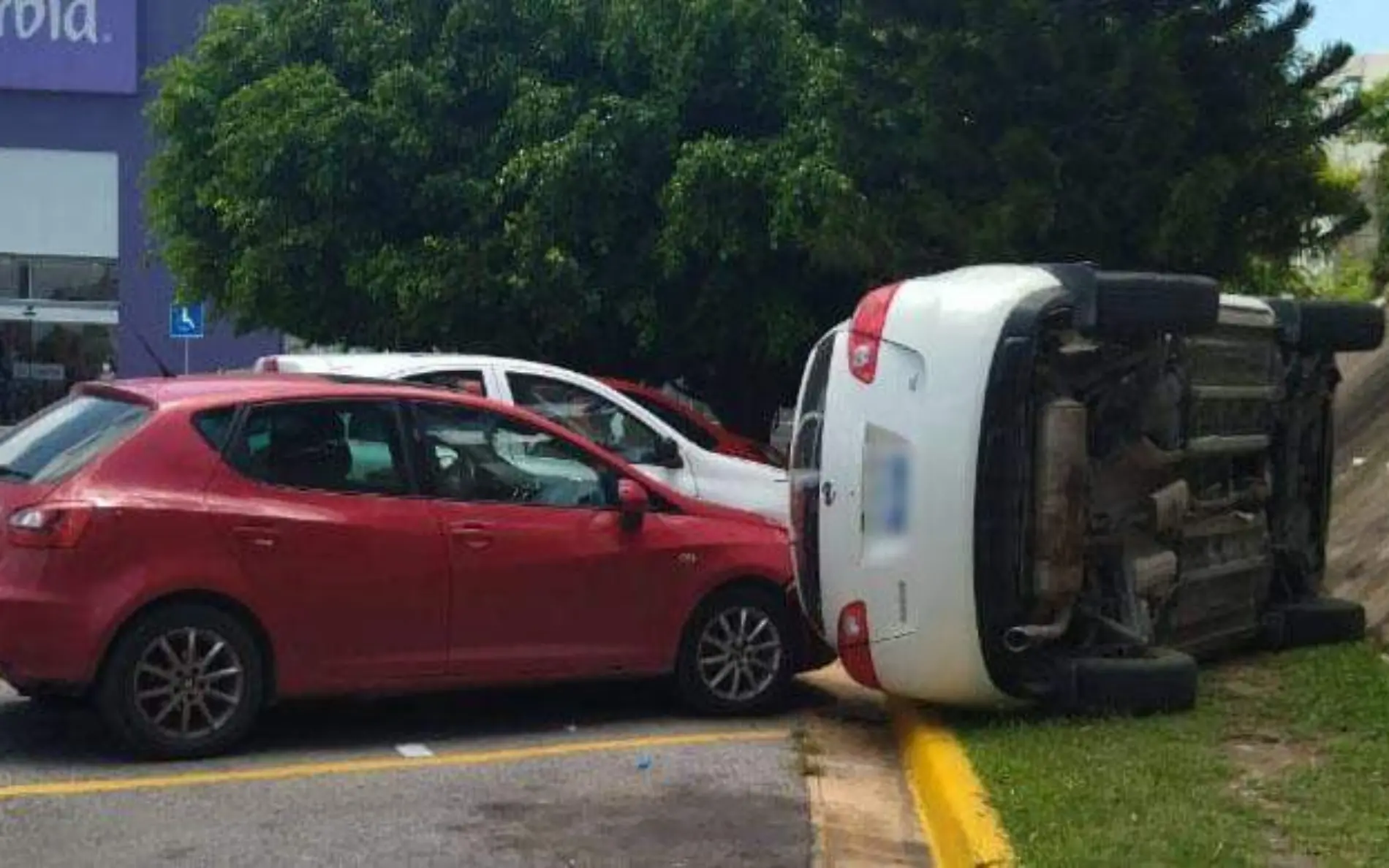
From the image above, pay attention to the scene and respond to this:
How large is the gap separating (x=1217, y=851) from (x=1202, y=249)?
7.86m

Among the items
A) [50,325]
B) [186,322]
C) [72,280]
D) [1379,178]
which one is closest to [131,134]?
[72,280]

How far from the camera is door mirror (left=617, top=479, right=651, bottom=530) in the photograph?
26.5 ft

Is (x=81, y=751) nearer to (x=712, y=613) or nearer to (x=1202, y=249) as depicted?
(x=712, y=613)

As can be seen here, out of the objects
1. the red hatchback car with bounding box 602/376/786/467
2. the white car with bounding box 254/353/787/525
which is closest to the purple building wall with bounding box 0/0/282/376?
the red hatchback car with bounding box 602/376/786/467

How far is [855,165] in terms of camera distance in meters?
14.4

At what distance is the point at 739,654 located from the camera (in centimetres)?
840

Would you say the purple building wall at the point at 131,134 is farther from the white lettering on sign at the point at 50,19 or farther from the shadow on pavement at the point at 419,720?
the shadow on pavement at the point at 419,720

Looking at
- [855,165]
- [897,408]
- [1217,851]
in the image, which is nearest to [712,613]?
[897,408]

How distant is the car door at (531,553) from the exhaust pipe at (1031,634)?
1.69 meters

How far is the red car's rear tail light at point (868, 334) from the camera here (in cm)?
756

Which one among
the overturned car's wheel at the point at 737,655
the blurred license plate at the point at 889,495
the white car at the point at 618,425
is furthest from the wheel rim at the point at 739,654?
the white car at the point at 618,425

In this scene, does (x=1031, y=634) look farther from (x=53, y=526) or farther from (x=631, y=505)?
(x=53, y=526)

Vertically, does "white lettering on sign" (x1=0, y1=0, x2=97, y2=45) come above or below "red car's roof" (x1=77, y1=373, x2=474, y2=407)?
above

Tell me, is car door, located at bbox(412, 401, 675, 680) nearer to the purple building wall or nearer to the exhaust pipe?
the exhaust pipe
